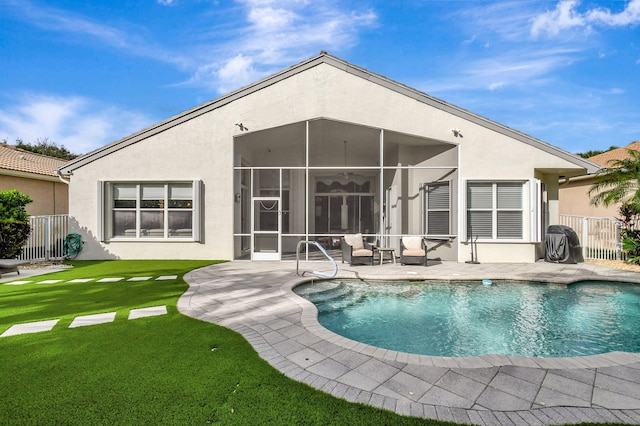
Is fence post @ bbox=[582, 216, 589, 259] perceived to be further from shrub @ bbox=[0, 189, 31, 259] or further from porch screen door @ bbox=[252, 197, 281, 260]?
shrub @ bbox=[0, 189, 31, 259]

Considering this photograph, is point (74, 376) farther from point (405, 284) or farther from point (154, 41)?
point (154, 41)

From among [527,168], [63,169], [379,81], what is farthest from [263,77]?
[527,168]

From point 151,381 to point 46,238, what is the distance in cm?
1133

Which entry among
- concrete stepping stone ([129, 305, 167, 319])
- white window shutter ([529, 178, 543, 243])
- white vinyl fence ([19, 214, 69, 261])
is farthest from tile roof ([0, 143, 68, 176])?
white window shutter ([529, 178, 543, 243])

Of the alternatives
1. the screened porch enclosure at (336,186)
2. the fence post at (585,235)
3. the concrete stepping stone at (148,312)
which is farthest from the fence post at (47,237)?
the fence post at (585,235)

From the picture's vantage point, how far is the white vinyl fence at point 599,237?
10766mm

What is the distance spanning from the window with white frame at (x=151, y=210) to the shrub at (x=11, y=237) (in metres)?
2.32

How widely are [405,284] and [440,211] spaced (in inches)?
187

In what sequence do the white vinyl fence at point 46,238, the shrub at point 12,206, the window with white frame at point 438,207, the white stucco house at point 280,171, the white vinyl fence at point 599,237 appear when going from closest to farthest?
1. the shrub at point 12,206
2. the white vinyl fence at point 46,238
3. the white stucco house at point 280,171
4. the white vinyl fence at point 599,237
5. the window with white frame at point 438,207

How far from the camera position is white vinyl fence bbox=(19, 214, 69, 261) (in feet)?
34.1

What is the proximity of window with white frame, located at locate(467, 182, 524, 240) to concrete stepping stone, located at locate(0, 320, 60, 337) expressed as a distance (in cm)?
1116

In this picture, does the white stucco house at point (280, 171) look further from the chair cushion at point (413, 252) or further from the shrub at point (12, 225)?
the shrub at point (12, 225)

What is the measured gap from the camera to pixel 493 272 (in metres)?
8.55

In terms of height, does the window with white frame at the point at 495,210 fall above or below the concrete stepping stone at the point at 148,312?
above
